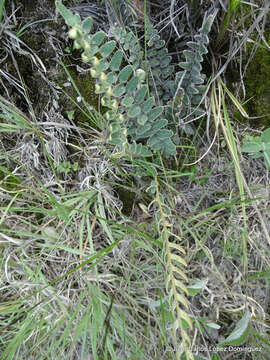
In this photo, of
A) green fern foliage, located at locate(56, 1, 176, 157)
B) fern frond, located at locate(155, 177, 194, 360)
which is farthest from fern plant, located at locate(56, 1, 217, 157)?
fern frond, located at locate(155, 177, 194, 360)

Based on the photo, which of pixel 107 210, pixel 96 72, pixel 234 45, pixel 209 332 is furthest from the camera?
pixel 107 210

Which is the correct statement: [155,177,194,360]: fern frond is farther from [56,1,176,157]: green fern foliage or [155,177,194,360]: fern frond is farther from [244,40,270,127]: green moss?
[244,40,270,127]: green moss

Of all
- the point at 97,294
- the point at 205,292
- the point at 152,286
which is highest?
the point at 97,294

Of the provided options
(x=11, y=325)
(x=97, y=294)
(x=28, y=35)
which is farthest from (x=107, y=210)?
(x=28, y=35)

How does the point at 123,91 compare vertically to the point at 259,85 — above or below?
above

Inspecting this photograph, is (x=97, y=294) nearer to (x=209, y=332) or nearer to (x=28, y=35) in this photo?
(x=209, y=332)

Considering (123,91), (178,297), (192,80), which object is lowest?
(178,297)

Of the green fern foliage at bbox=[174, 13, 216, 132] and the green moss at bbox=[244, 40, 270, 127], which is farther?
the green moss at bbox=[244, 40, 270, 127]

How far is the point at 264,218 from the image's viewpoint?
64.5 inches

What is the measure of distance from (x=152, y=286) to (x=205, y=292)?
0.29 metres

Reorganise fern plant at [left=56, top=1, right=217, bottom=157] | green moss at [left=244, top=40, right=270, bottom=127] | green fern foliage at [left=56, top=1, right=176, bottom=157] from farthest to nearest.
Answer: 1. green moss at [left=244, top=40, right=270, bottom=127]
2. fern plant at [left=56, top=1, right=217, bottom=157]
3. green fern foliage at [left=56, top=1, right=176, bottom=157]

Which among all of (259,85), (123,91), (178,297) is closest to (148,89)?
(123,91)

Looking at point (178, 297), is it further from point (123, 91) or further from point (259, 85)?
point (259, 85)

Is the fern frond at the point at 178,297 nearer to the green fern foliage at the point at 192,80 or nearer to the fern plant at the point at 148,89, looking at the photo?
the fern plant at the point at 148,89
